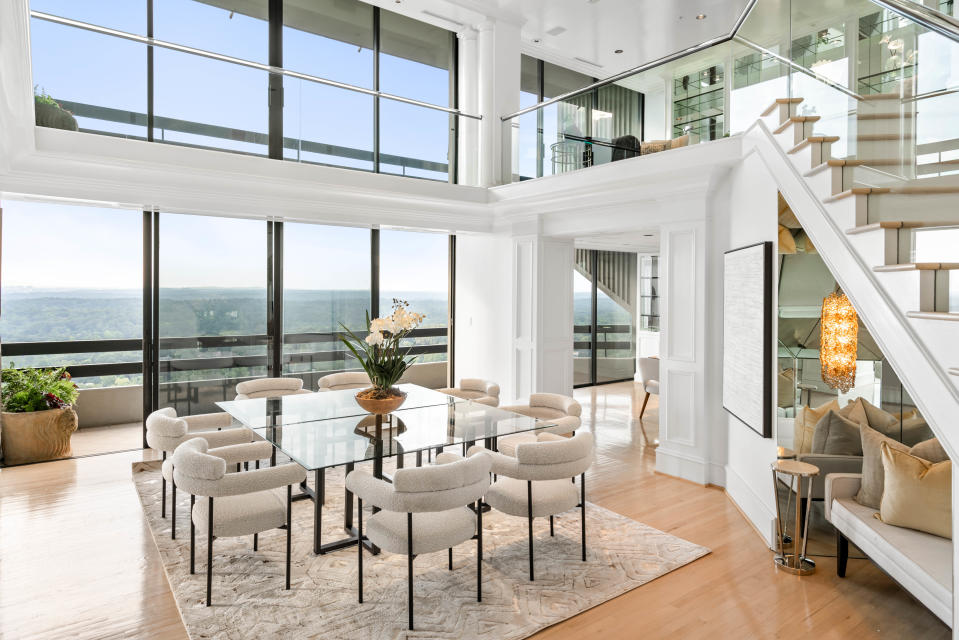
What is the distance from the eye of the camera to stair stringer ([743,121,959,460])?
2236mm

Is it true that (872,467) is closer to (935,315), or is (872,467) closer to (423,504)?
(935,315)

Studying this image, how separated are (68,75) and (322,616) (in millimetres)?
5537

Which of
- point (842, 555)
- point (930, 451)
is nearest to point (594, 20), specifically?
point (930, 451)

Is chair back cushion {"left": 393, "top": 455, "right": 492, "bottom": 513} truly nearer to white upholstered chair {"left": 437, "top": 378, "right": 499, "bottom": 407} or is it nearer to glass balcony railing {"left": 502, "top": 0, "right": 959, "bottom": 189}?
white upholstered chair {"left": 437, "top": 378, "right": 499, "bottom": 407}

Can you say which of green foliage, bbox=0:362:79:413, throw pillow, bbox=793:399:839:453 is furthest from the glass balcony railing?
green foliage, bbox=0:362:79:413

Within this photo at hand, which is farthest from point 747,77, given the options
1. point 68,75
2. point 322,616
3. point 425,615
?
point 68,75

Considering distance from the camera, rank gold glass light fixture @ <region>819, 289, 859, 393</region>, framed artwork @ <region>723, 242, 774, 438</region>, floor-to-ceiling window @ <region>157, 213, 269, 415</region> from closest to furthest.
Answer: framed artwork @ <region>723, 242, 774, 438</region>, gold glass light fixture @ <region>819, 289, 859, 393</region>, floor-to-ceiling window @ <region>157, 213, 269, 415</region>

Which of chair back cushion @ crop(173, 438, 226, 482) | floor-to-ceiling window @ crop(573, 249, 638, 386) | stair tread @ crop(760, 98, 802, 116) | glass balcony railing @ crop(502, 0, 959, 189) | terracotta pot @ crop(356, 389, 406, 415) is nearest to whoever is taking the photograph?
glass balcony railing @ crop(502, 0, 959, 189)

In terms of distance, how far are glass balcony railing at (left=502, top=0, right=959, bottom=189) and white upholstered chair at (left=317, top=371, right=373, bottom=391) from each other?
3425 mm

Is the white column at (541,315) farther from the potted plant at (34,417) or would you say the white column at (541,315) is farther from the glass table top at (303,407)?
the potted plant at (34,417)

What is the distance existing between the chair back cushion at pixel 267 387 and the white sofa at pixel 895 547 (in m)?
4.46

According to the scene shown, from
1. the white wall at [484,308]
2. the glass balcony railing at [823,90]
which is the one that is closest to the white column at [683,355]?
the glass balcony railing at [823,90]

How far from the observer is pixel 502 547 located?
368cm

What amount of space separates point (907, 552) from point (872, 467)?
2.03 ft
